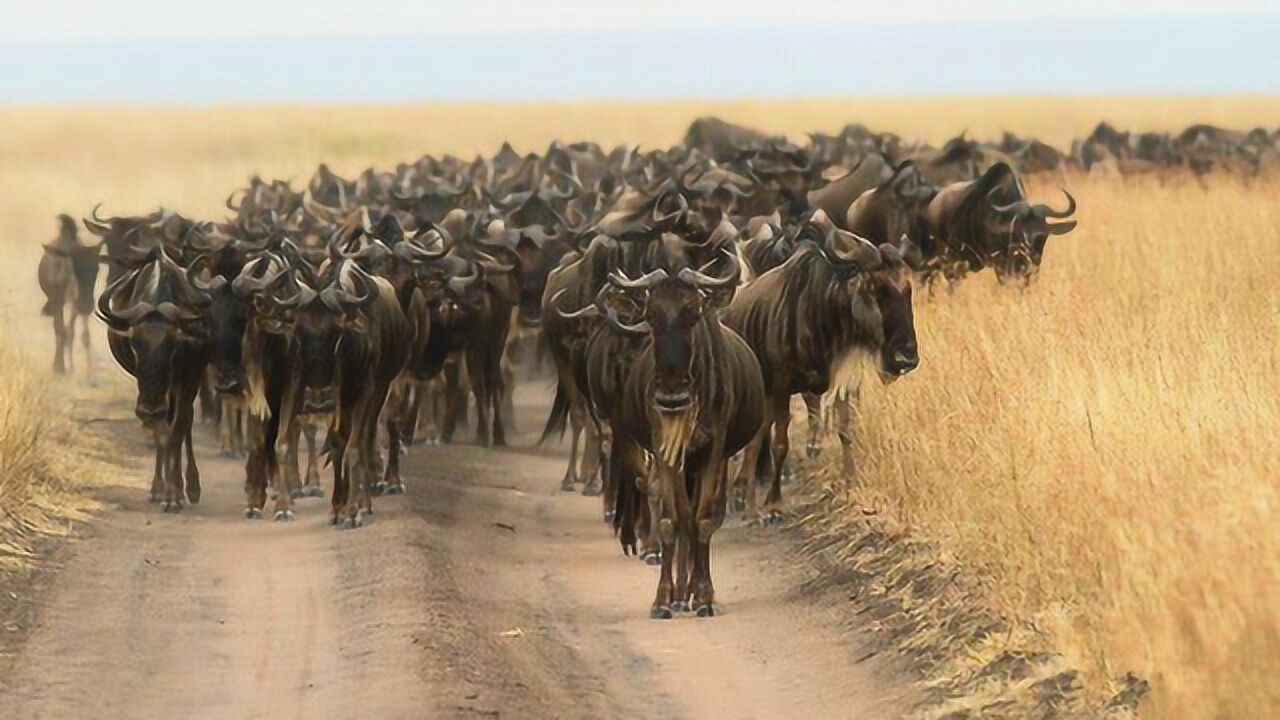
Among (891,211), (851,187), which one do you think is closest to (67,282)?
(851,187)

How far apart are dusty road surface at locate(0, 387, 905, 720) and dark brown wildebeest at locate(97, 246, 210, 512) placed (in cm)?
46

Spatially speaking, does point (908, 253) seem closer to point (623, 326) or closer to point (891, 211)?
point (623, 326)

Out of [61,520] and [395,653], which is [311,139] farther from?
[395,653]

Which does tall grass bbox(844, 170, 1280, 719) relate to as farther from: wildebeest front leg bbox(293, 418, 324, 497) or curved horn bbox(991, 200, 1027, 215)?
wildebeest front leg bbox(293, 418, 324, 497)

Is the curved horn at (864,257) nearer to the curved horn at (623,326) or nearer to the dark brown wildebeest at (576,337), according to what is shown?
the dark brown wildebeest at (576,337)

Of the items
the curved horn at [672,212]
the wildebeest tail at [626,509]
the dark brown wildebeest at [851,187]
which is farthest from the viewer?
the dark brown wildebeest at [851,187]

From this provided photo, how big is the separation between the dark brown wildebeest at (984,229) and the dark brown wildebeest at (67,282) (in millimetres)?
8321

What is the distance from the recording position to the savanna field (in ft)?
27.1

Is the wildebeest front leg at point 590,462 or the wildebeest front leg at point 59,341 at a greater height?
the wildebeest front leg at point 590,462

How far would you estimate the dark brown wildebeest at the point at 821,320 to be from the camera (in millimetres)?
14016

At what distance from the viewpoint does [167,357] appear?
15.9 metres

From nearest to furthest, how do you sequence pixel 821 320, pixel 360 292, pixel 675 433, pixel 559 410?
pixel 675 433 < pixel 821 320 < pixel 360 292 < pixel 559 410

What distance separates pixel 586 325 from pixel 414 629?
427 centimetres

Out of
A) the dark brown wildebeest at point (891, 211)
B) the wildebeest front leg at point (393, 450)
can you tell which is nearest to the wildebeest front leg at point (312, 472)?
the wildebeest front leg at point (393, 450)
